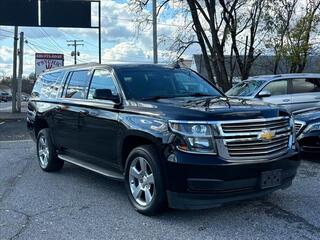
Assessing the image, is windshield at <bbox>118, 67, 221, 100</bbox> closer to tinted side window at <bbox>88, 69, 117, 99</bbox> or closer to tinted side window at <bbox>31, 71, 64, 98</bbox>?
tinted side window at <bbox>88, 69, 117, 99</bbox>

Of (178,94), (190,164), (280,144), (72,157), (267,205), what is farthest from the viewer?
(72,157)

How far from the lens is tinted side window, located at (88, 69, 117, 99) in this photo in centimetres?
633

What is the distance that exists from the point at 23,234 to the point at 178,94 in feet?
8.83

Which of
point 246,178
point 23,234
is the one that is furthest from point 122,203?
point 246,178

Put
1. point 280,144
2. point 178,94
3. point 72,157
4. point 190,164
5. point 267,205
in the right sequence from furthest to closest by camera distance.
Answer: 1. point 72,157
2. point 178,94
3. point 267,205
4. point 280,144
5. point 190,164

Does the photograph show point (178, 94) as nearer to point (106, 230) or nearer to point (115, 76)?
point (115, 76)

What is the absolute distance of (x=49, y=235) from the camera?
4.86m

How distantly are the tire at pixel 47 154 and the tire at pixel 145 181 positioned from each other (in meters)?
2.72

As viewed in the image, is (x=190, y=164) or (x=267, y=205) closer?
(x=190, y=164)

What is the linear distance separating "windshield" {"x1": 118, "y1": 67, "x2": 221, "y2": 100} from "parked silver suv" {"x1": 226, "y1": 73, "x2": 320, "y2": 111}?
19.9 ft

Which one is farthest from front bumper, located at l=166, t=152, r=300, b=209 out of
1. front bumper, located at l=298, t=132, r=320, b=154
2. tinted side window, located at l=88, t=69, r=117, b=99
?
front bumper, located at l=298, t=132, r=320, b=154

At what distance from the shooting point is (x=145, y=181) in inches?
214

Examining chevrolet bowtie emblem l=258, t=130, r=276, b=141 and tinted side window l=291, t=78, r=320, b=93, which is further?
tinted side window l=291, t=78, r=320, b=93

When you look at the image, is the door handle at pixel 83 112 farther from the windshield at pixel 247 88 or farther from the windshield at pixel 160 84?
the windshield at pixel 247 88
